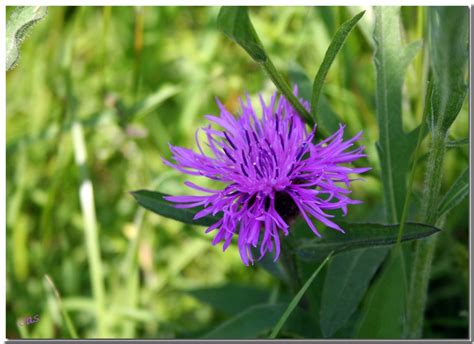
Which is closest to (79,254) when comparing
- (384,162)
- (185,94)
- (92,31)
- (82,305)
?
(82,305)

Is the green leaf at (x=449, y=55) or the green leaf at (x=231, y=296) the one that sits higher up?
the green leaf at (x=449, y=55)

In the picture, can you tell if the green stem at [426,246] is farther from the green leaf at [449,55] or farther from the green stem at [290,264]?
the green stem at [290,264]

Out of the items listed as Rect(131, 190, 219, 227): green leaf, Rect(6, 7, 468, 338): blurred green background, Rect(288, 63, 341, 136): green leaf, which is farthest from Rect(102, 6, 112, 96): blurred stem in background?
Rect(131, 190, 219, 227): green leaf

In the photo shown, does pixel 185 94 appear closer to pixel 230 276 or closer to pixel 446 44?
pixel 230 276

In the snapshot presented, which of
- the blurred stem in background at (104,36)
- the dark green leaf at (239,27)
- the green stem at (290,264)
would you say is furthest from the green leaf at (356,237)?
the blurred stem in background at (104,36)

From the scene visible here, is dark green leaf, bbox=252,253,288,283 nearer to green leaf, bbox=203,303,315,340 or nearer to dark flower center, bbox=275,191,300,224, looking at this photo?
green leaf, bbox=203,303,315,340
